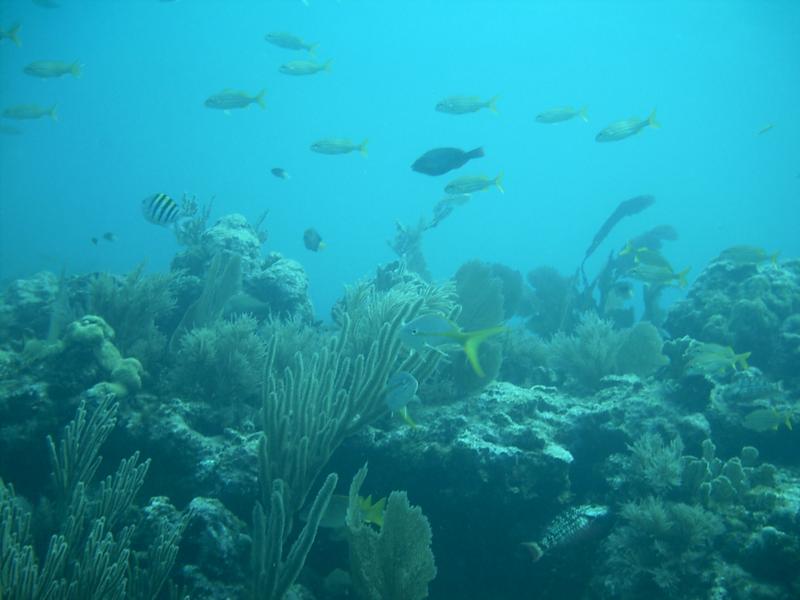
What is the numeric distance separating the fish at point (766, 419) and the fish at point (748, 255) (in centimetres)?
424

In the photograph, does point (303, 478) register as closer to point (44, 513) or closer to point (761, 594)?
point (44, 513)

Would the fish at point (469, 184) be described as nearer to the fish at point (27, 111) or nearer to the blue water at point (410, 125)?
the fish at point (27, 111)

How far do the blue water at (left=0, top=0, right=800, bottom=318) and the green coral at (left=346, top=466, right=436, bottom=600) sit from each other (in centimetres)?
7377

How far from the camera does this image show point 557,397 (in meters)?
5.54

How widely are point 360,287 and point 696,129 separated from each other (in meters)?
160

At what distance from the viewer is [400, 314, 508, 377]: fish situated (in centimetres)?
345

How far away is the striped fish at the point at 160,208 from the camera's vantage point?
700 centimetres

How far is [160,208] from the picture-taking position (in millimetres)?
7008

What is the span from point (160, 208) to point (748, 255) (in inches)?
411

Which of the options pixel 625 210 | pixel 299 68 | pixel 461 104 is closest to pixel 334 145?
pixel 461 104

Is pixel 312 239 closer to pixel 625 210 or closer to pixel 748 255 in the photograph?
pixel 748 255

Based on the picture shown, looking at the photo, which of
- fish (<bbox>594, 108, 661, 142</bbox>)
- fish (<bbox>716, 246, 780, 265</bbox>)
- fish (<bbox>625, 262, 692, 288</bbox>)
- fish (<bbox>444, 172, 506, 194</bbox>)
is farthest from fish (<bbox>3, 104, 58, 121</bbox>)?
fish (<bbox>716, 246, 780, 265</bbox>)

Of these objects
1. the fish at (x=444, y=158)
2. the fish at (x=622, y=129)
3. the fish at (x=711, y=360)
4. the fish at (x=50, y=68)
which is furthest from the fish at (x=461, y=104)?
the fish at (x=50, y=68)

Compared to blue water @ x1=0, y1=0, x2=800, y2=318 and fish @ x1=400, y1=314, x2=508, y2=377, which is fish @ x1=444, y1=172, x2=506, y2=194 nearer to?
fish @ x1=400, y1=314, x2=508, y2=377
